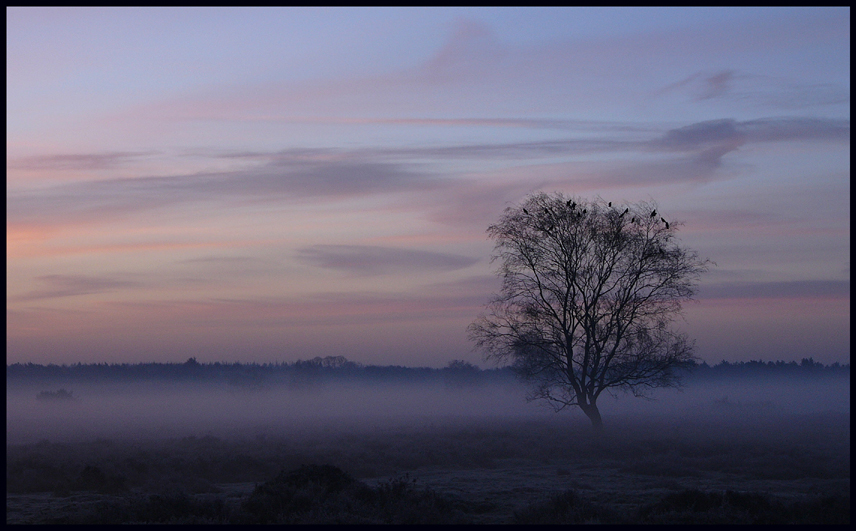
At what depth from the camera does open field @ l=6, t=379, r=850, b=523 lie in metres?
16.3

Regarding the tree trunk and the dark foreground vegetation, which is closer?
the dark foreground vegetation

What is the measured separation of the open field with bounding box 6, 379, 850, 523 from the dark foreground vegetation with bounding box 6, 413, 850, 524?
58 mm

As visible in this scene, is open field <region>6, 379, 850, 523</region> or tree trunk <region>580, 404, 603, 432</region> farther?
tree trunk <region>580, 404, 603, 432</region>

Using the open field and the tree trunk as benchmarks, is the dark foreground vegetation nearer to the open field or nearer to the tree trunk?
the open field

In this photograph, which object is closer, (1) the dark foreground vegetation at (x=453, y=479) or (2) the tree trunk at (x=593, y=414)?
(1) the dark foreground vegetation at (x=453, y=479)

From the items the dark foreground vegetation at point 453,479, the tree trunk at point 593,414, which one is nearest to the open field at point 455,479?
the dark foreground vegetation at point 453,479

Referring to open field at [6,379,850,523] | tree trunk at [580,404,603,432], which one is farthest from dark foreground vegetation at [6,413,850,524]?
tree trunk at [580,404,603,432]

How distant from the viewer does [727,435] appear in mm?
37812

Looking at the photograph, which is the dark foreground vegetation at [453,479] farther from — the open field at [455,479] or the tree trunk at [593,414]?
the tree trunk at [593,414]

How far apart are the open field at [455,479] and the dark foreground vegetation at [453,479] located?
0.06 metres

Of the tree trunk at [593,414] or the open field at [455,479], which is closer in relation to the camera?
the open field at [455,479]

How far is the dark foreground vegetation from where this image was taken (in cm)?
1625

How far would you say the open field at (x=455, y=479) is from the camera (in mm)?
16312

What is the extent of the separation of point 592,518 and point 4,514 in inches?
524
